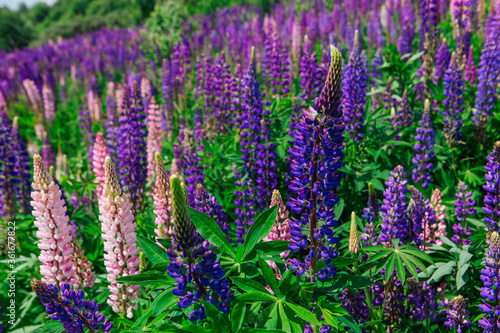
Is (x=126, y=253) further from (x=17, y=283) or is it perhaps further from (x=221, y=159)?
(x=17, y=283)

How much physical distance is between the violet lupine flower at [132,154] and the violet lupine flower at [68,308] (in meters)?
1.88

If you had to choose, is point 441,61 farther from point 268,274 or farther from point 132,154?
point 268,274

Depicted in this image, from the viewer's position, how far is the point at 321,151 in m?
1.91

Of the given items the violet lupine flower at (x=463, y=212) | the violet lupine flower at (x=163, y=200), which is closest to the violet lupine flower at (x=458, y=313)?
the violet lupine flower at (x=463, y=212)

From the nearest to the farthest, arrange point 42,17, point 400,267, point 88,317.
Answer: point 88,317
point 400,267
point 42,17

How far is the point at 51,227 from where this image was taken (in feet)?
8.73

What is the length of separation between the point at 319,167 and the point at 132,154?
101 inches

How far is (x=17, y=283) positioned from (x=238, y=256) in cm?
325

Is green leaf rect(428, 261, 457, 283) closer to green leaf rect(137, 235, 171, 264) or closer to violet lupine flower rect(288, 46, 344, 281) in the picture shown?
violet lupine flower rect(288, 46, 344, 281)

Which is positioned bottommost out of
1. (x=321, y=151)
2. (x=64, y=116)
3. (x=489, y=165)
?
(x=64, y=116)

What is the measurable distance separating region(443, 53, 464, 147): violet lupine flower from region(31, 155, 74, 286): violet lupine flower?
142 inches

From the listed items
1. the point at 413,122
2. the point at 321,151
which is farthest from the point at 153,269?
the point at 413,122

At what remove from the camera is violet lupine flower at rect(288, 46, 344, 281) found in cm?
185

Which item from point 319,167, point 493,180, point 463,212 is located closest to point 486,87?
point 463,212
